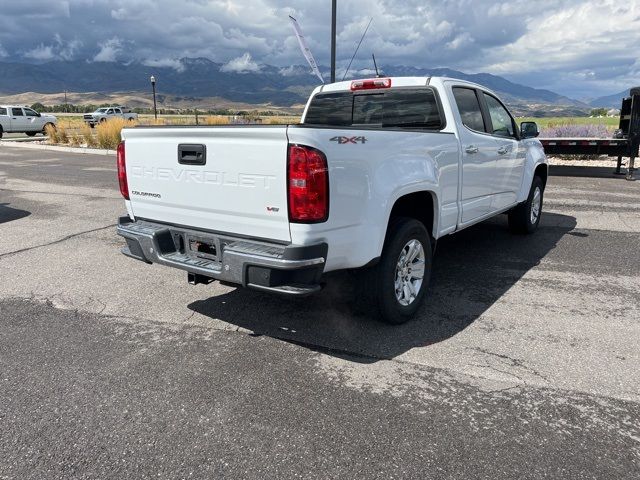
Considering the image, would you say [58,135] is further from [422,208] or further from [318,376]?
[318,376]

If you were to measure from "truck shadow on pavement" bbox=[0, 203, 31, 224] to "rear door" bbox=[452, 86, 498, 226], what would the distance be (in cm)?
712

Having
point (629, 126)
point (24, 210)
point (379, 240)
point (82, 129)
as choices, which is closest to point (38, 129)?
point (82, 129)

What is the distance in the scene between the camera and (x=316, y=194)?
3.23 meters

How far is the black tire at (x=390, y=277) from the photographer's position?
Result: 12.7ft

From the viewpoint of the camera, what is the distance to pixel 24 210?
Result: 29.5ft

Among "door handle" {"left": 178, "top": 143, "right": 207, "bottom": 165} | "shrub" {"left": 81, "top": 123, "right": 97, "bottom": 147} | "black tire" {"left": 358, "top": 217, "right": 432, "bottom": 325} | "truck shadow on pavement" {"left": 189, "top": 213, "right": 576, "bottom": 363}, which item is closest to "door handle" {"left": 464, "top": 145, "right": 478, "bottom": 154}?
"black tire" {"left": 358, "top": 217, "right": 432, "bottom": 325}

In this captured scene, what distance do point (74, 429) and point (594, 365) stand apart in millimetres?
3351

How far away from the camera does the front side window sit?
5.94 meters

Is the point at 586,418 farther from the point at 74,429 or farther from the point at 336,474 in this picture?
the point at 74,429

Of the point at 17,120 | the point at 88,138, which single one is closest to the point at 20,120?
the point at 17,120

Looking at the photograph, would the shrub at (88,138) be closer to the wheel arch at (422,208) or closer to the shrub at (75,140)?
the shrub at (75,140)

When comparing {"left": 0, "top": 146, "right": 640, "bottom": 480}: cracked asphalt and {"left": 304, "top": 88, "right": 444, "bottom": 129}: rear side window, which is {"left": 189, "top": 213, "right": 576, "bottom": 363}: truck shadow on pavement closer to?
{"left": 0, "top": 146, "right": 640, "bottom": 480}: cracked asphalt

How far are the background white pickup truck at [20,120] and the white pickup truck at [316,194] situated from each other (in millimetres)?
32419

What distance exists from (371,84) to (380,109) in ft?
0.88
